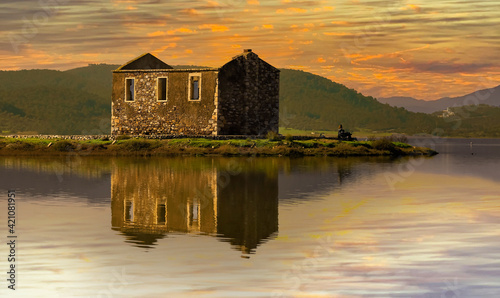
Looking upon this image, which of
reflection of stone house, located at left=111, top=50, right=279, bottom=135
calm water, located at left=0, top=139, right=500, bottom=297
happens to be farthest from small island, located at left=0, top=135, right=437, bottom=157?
calm water, located at left=0, top=139, right=500, bottom=297

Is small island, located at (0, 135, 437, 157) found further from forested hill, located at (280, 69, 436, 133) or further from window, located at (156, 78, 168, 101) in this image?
forested hill, located at (280, 69, 436, 133)

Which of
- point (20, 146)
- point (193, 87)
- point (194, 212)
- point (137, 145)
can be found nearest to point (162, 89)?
point (193, 87)

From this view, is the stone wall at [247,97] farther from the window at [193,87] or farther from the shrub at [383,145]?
the shrub at [383,145]

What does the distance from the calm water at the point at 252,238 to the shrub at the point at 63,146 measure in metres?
17.0

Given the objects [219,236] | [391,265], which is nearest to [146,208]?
[219,236]

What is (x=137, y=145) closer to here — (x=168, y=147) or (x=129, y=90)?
(x=168, y=147)

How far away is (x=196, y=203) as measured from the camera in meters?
18.2

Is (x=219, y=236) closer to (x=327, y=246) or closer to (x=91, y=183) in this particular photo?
(x=327, y=246)

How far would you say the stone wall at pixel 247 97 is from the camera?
4516cm

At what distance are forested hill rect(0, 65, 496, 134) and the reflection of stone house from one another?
60709 mm

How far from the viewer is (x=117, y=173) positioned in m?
27.9

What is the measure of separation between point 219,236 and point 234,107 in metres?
32.7

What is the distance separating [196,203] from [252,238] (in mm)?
5433

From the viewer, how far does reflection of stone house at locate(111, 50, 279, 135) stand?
148 feet
